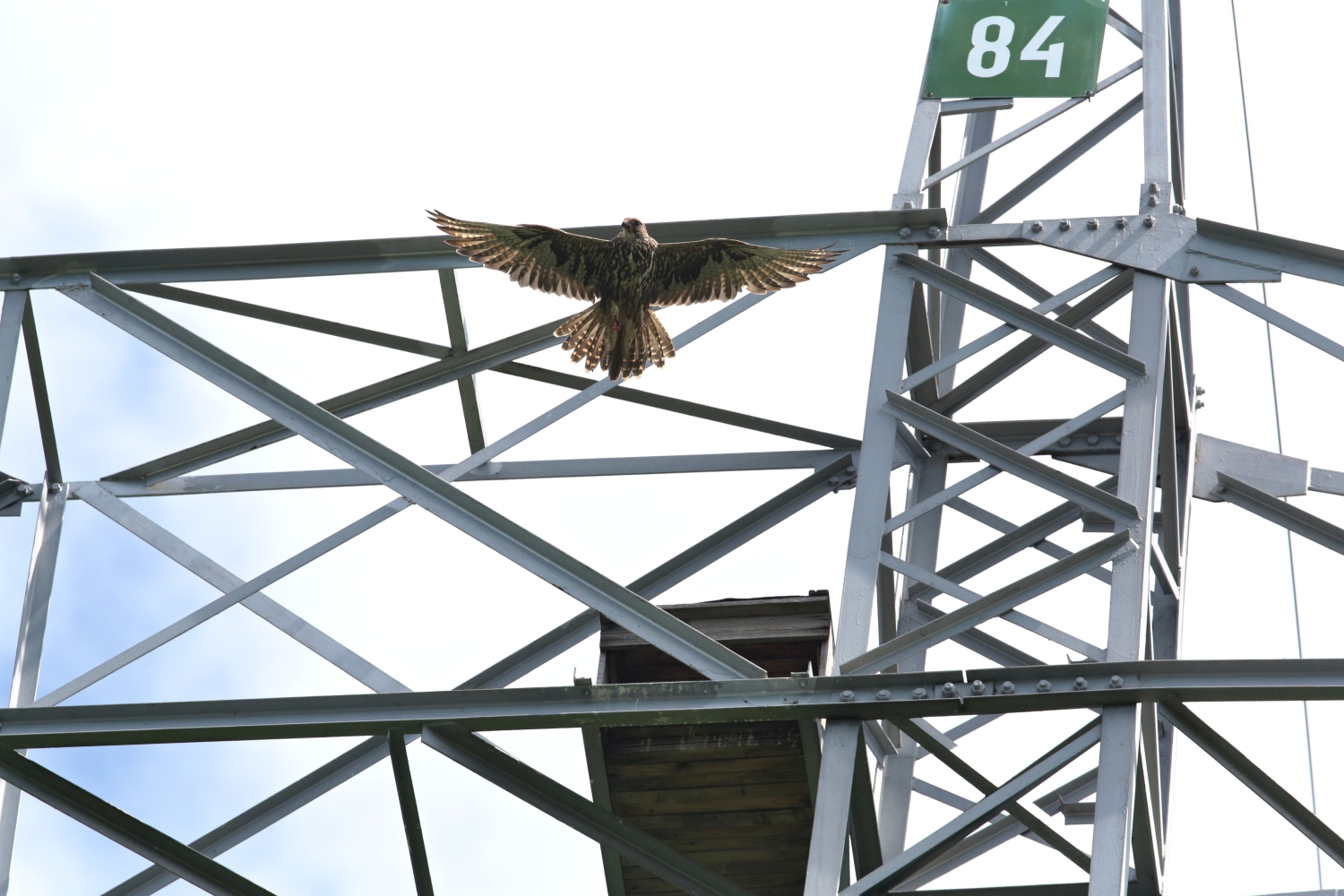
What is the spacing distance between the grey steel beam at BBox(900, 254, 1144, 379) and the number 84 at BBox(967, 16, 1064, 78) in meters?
1.93

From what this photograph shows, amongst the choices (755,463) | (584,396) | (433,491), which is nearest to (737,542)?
(755,463)

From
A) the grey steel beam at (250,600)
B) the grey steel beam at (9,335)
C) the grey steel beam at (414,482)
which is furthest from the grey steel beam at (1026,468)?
the grey steel beam at (9,335)

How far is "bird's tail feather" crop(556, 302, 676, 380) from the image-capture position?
9.56m

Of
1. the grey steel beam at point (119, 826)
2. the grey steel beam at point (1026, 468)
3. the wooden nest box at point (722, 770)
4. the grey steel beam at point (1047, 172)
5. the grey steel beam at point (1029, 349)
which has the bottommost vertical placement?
the grey steel beam at point (119, 826)

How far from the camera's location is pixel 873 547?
7.15 m

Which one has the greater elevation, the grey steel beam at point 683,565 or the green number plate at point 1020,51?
the green number plate at point 1020,51

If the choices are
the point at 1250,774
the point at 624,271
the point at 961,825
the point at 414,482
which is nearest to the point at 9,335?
the point at 414,482

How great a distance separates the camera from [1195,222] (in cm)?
787

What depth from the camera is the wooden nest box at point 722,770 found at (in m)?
7.74

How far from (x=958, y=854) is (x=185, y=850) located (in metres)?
3.59

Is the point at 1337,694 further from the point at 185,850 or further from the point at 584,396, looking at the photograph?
the point at 185,850

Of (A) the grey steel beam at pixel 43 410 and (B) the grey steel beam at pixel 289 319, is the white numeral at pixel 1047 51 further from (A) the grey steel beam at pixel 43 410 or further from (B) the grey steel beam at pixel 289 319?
(A) the grey steel beam at pixel 43 410

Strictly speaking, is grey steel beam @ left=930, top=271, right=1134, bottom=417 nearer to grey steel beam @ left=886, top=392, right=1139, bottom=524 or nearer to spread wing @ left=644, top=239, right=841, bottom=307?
spread wing @ left=644, top=239, right=841, bottom=307

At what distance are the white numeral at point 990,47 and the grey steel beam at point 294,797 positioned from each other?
433 cm
